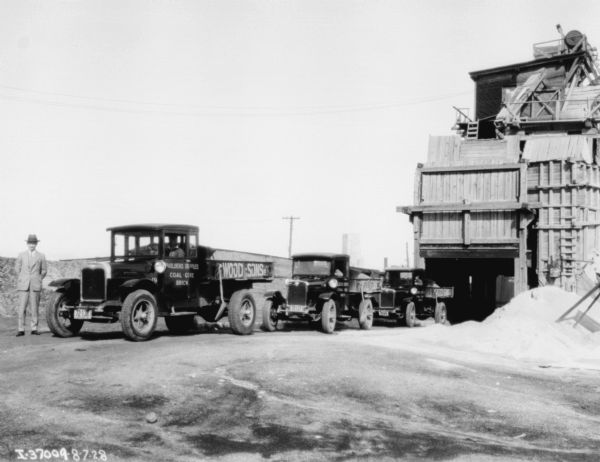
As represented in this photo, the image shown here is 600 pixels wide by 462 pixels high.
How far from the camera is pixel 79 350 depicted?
33.6 ft

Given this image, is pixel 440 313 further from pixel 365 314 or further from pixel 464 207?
pixel 365 314

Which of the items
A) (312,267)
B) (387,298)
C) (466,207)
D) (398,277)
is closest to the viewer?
(312,267)

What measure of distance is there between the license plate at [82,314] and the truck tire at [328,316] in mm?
5639

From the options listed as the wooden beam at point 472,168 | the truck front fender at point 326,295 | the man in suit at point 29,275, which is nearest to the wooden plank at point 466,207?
the wooden beam at point 472,168

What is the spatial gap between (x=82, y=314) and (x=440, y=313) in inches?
497

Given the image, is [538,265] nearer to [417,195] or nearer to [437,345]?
[417,195]

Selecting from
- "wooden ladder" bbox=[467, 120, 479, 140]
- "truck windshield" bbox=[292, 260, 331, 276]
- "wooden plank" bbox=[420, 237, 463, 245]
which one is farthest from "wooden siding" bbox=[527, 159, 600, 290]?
"wooden ladder" bbox=[467, 120, 479, 140]

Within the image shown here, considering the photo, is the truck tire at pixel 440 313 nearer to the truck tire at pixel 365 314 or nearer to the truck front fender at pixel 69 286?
the truck tire at pixel 365 314

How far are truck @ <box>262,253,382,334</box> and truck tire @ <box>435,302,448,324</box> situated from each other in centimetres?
387

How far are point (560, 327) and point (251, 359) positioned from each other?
8.08 m

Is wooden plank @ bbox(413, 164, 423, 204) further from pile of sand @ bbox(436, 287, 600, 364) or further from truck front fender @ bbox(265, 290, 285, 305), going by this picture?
truck front fender @ bbox(265, 290, 285, 305)

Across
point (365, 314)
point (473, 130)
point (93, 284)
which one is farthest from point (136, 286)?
point (473, 130)

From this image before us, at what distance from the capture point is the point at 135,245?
12633mm

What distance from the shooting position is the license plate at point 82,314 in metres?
11.3
